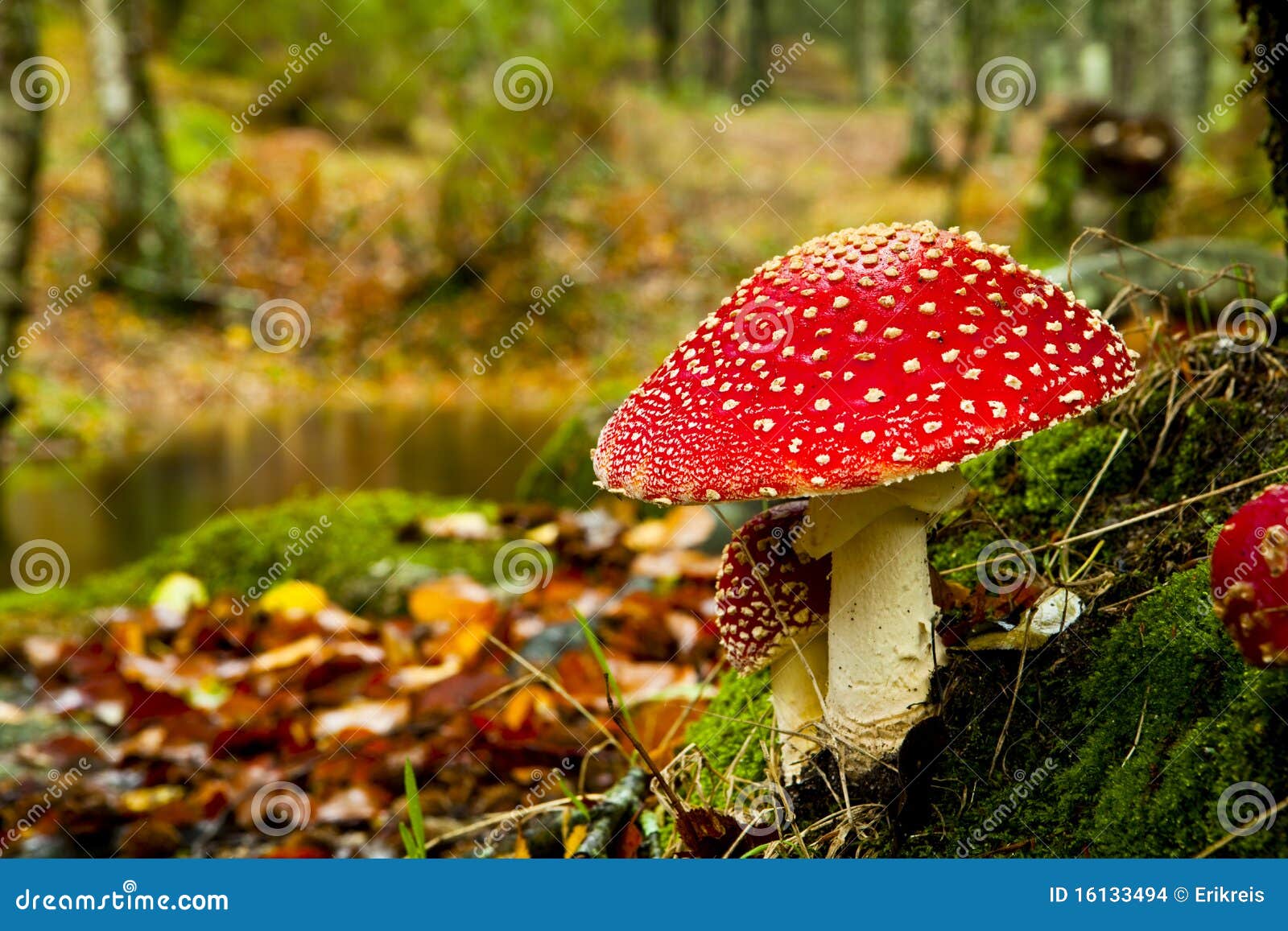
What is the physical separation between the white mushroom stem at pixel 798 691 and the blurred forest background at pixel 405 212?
2.03 meters

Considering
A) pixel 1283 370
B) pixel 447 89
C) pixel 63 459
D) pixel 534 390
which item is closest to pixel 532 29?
pixel 447 89

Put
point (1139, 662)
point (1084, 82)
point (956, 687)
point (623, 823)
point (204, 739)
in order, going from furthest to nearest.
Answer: point (1084, 82) → point (204, 739) → point (623, 823) → point (956, 687) → point (1139, 662)

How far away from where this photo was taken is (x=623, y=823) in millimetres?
2504

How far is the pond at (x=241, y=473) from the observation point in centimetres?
693

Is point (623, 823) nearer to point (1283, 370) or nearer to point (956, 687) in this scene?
point (956, 687)

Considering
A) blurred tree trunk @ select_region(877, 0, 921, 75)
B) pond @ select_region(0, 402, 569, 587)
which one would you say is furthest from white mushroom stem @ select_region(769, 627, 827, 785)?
blurred tree trunk @ select_region(877, 0, 921, 75)

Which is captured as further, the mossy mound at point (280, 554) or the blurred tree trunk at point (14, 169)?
the blurred tree trunk at point (14, 169)

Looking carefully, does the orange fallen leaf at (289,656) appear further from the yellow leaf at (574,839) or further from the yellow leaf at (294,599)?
the yellow leaf at (574,839)
